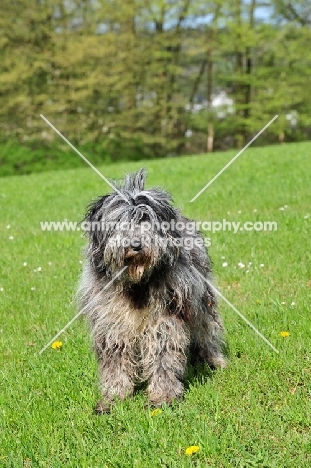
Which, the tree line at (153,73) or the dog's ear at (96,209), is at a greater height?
the tree line at (153,73)

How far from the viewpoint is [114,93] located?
1180 inches

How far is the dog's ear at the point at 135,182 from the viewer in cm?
386

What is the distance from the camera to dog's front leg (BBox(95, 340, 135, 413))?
395 centimetres

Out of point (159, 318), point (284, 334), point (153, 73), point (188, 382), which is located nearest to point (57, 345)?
point (188, 382)

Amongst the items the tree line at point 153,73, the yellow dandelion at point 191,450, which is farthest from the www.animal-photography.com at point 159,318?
the tree line at point 153,73

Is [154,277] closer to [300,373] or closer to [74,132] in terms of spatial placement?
[300,373]

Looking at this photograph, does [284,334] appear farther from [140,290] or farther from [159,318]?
[140,290]

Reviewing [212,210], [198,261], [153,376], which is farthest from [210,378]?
[212,210]

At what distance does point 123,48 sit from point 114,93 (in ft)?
7.93

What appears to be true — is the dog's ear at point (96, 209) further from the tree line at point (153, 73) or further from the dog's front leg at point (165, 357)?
the tree line at point (153, 73)

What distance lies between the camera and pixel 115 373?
13.0ft

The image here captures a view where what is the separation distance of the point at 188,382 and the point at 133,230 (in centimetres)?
143

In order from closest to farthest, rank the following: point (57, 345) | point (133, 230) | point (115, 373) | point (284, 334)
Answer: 1. point (133, 230)
2. point (115, 373)
3. point (284, 334)
4. point (57, 345)

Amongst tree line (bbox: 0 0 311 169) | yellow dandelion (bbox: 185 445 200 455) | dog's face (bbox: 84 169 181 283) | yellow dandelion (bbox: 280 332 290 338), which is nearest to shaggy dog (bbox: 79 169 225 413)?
dog's face (bbox: 84 169 181 283)
